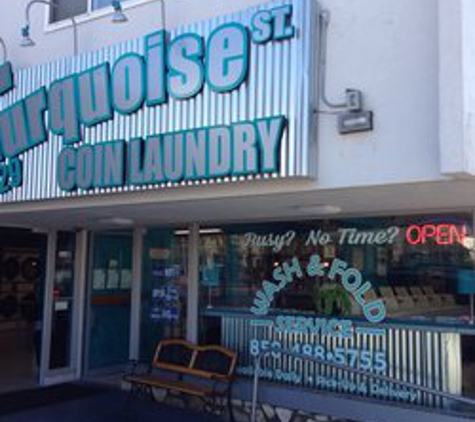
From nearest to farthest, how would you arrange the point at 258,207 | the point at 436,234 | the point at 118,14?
the point at 436,234 < the point at 258,207 < the point at 118,14

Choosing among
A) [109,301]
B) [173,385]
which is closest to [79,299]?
[109,301]

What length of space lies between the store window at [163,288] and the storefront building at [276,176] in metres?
0.03

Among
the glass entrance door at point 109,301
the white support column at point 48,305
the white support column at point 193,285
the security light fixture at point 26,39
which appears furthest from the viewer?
the glass entrance door at point 109,301

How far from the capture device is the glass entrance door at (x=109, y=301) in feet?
32.5

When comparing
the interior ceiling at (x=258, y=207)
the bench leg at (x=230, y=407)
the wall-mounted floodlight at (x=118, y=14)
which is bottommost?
the bench leg at (x=230, y=407)

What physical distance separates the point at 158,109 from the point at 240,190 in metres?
1.26

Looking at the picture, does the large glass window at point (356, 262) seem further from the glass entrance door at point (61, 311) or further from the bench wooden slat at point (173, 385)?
the glass entrance door at point (61, 311)

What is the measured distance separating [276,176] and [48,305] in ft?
18.1

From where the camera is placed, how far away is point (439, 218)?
6.59 meters

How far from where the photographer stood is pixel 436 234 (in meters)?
6.56

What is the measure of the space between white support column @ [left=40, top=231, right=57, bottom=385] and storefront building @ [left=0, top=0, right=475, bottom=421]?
1.9 inches

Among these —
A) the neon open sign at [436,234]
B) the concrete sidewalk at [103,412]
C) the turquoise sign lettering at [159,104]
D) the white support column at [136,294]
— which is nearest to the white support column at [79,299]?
the white support column at [136,294]

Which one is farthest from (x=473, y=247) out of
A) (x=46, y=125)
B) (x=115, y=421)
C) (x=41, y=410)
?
(x=41, y=410)

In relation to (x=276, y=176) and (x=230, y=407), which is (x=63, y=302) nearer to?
(x=230, y=407)
